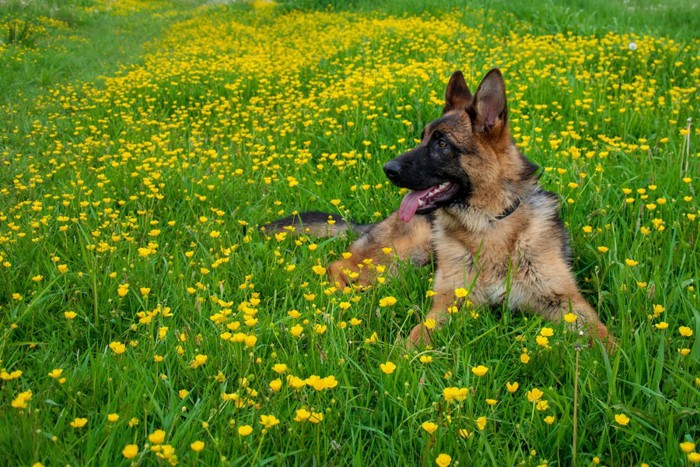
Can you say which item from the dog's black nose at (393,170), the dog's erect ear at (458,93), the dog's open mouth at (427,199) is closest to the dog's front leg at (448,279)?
the dog's open mouth at (427,199)

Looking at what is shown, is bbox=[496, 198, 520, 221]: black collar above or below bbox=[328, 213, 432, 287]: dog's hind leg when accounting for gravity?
above

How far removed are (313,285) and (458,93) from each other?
1491 mm

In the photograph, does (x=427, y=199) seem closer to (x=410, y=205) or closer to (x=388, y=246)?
(x=410, y=205)

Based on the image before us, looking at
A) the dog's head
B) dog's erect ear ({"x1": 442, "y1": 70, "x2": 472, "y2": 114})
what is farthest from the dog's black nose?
dog's erect ear ({"x1": 442, "y1": 70, "x2": 472, "y2": 114})

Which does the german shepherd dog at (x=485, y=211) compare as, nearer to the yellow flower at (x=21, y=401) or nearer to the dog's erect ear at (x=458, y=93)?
the dog's erect ear at (x=458, y=93)

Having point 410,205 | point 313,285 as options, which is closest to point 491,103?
point 410,205

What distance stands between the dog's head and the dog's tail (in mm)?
623

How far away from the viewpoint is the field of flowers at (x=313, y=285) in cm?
194

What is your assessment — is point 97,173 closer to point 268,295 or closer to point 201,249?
point 201,249

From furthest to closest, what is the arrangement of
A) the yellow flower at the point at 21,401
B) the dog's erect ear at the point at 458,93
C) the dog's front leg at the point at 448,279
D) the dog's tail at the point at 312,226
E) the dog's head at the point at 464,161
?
the dog's tail at the point at 312,226, the dog's erect ear at the point at 458,93, the dog's head at the point at 464,161, the dog's front leg at the point at 448,279, the yellow flower at the point at 21,401

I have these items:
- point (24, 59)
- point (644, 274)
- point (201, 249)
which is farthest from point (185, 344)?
point (24, 59)

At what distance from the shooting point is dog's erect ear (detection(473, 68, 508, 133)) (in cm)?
314

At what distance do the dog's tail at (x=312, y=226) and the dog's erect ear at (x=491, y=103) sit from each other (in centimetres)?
106

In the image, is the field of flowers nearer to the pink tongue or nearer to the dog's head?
the pink tongue
